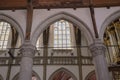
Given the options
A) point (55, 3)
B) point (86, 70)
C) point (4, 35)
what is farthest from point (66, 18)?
point (4, 35)

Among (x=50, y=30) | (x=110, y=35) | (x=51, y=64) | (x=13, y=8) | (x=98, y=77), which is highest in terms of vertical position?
(x=50, y=30)

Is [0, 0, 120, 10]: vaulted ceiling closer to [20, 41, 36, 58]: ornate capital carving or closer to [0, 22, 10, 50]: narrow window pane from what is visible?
[20, 41, 36, 58]: ornate capital carving

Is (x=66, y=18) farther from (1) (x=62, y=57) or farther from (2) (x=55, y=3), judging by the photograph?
(1) (x=62, y=57)

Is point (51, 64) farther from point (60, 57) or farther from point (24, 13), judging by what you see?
point (24, 13)

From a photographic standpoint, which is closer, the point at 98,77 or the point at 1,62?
the point at 98,77

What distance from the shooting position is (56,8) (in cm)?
1141

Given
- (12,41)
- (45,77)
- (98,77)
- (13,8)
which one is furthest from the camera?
(12,41)

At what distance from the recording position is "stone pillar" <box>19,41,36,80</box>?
369 inches

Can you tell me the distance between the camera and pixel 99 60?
965cm

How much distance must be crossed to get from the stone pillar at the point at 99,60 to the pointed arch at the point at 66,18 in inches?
18.9

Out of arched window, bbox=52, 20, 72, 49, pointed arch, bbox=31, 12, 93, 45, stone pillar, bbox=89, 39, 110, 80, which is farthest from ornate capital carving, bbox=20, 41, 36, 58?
arched window, bbox=52, 20, 72, 49

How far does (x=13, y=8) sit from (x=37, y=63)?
7283 millimetres

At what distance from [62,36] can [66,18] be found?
772 cm

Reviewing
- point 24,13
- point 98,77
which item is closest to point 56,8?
point 24,13
